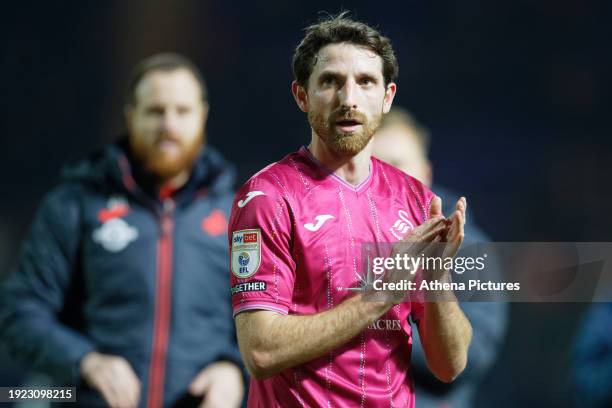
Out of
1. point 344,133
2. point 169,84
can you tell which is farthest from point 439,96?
point 344,133

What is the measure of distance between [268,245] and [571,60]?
4.04 m

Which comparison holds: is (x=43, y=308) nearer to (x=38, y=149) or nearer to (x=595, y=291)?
(x=38, y=149)

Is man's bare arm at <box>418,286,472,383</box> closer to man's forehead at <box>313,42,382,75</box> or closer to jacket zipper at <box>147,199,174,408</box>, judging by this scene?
man's forehead at <box>313,42,382,75</box>

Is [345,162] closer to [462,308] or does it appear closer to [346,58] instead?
[346,58]

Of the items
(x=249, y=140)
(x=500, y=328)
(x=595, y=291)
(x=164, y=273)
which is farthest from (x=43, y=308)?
(x=595, y=291)

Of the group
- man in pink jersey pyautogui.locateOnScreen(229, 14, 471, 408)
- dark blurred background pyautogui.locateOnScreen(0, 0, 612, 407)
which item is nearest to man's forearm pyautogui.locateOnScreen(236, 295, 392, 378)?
man in pink jersey pyautogui.locateOnScreen(229, 14, 471, 408)

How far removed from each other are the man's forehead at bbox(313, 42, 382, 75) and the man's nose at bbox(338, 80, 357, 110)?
6 centimetres

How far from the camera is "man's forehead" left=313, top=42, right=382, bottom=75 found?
2494 millimetres

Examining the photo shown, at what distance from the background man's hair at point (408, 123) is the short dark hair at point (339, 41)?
2.56m

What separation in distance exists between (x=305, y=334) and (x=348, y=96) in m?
0.68

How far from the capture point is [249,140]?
18.3 ft

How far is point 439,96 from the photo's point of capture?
19.0 ft

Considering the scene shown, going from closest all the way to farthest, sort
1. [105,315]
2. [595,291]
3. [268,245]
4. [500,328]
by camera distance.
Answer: [268,245], [105,315], [595,291], [500,328]

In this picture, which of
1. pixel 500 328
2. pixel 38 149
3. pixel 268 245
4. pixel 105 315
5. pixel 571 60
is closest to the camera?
pixel 268 245
